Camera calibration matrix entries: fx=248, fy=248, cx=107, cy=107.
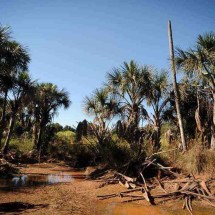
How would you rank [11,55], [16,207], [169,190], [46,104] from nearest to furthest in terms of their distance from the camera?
[16,207] → [169,190] → [11,55] → [46,104]

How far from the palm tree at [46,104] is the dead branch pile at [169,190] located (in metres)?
15.4

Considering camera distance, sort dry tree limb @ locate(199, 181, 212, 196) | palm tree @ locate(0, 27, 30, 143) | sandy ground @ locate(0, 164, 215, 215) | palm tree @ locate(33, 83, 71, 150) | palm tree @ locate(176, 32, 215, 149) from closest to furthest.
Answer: sandy ground @ locate(0, 164, 215, 215), dry tree limb @ locate(199, 181, 212, 196), palm tree @ locate(176, 32, 215, 149), palm tree @ locate(0, 27, 30, 143), palm tree @ locate(33, 83, 71, 150)

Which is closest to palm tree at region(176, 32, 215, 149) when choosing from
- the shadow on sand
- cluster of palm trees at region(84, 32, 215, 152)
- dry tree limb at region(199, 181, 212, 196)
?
cluster of palm trees at region(84, 32, 215, 152)

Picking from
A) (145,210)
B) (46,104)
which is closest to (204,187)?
(145,210)

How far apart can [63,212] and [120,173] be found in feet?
11.0

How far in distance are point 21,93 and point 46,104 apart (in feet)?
14.6

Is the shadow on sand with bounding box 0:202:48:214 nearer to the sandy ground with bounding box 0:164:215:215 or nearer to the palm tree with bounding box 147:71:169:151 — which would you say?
the sandy ground with bounding box 0:164:215:215

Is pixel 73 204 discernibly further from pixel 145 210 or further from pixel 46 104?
pixel 46 104

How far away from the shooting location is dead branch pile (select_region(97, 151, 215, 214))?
5.81 m

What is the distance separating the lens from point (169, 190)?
6637 mm

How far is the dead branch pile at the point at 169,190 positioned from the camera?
5814mm

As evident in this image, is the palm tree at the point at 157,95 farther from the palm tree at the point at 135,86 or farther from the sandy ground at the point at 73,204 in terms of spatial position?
the sandy ground at the point at 73,204

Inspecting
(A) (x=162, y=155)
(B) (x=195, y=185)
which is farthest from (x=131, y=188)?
(A) (x=162, y=155)

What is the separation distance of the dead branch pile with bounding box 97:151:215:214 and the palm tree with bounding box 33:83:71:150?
1535 cm
